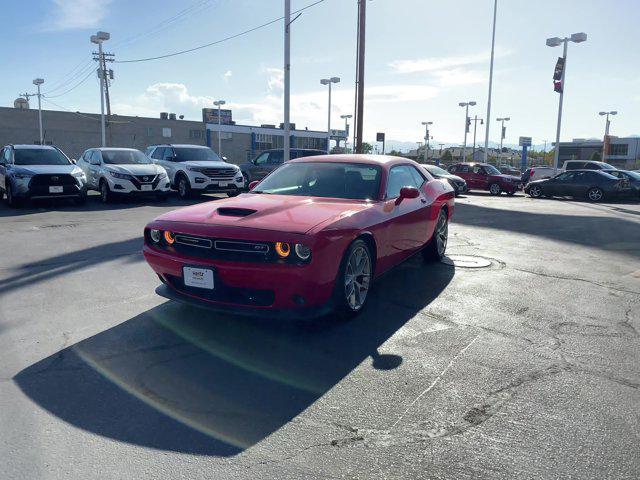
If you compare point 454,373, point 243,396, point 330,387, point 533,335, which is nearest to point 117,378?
point 243,396

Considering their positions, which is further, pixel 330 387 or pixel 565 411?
pixel 330 387

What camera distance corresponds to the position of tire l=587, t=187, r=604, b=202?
64.4ft

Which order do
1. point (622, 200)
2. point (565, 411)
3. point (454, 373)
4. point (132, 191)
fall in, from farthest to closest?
point (622, 200), point (132, 191), point (454, 373), point (565, 411)

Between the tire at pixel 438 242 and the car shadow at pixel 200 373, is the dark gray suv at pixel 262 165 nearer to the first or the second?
the tire at pixel 438 242

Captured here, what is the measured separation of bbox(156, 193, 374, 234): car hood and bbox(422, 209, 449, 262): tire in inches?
87.3

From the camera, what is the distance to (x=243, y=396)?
3.32m

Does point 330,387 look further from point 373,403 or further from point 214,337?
point 214,337

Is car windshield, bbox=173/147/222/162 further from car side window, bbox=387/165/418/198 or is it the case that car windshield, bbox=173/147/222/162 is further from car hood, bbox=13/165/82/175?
car side window, bbox=387/165/418/198

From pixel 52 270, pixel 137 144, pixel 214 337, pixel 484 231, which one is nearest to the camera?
pixel 214 337

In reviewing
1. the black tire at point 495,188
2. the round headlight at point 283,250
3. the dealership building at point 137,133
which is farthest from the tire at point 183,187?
the dealership building at point 137,133

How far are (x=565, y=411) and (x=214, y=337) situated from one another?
2.59m

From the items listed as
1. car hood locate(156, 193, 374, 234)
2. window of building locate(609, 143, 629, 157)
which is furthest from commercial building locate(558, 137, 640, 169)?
car hood locate(156, 193, 374, 234)

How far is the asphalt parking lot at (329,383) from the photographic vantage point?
2.65 m

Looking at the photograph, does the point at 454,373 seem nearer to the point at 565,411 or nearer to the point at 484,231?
the point at 565,411
